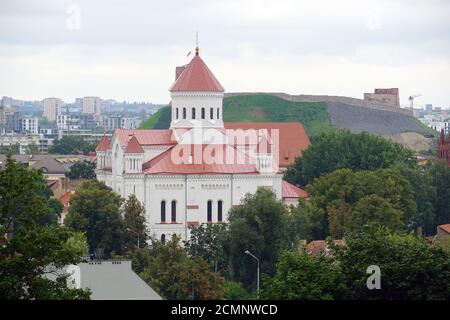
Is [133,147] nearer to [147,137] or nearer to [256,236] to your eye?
[147,137]

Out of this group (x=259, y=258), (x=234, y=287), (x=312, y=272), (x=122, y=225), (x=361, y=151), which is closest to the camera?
(x=312, y=272)

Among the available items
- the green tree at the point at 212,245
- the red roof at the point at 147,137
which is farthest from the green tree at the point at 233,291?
the red roof at the point at 147,137

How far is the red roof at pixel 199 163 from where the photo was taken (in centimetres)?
10069

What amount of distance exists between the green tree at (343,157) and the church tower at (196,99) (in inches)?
393

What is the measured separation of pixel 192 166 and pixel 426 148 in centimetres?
9512

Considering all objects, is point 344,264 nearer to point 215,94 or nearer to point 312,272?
point 312,272

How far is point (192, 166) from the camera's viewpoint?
331ft

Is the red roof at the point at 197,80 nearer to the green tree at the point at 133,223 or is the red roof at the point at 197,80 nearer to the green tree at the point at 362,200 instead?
the green tree at the point at 362,200

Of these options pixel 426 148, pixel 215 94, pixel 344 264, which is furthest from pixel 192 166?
pixel 426 148

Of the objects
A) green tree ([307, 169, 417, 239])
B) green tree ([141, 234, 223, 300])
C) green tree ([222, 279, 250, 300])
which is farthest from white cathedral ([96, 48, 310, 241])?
green tree ([141, 234, 223, 300])

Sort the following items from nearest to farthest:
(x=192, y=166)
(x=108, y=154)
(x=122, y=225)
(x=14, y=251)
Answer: (x=14, y=251) → (x=122, y=225) → (x=192, y=166) → (x=108, y=154)

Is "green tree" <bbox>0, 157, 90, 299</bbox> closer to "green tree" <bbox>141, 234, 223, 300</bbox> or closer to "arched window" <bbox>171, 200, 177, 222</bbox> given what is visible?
"green tree" <bbox>141, 234, 223, 300</bbox>

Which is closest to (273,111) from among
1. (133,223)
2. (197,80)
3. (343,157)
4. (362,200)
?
(343,157)

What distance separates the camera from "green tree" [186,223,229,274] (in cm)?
8162
